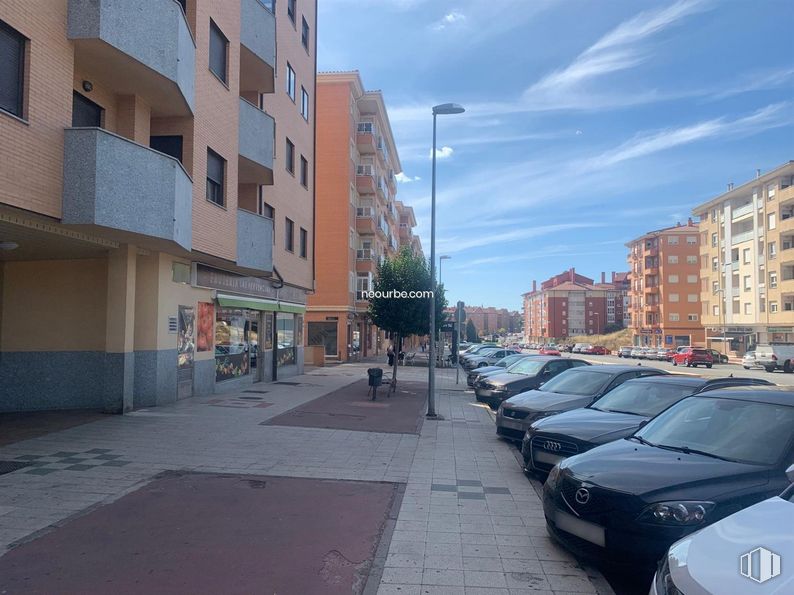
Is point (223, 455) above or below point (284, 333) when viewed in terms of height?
below

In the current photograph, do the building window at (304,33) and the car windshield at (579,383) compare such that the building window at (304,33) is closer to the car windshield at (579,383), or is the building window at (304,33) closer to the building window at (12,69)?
the building window at (12,69)

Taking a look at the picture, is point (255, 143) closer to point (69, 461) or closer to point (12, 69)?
point (12, 69)

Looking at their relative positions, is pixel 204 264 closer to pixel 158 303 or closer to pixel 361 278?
pixel 158 303

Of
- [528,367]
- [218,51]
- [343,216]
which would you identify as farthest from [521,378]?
[343,216]

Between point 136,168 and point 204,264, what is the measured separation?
5.48m

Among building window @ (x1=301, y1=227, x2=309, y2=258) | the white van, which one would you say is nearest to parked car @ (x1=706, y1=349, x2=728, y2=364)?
the white van

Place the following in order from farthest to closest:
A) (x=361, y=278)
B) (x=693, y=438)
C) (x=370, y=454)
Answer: (x=361, y=278), (x=370, y=454), (x=693, y=438)

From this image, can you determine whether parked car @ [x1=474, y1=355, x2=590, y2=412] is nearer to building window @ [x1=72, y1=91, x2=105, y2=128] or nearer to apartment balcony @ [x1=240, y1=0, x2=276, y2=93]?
building window @ [x1=72, y1=91, x2=105, y2=128]

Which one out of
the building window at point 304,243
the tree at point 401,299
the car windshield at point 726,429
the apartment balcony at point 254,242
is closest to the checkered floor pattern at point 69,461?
the car windshield at point 726,429

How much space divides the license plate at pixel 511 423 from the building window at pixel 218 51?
10686 mm

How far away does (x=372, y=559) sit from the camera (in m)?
4.78

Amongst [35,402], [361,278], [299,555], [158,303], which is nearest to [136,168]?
[158,303]

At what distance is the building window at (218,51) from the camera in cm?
1419

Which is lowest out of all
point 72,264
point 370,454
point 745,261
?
point 370,454
